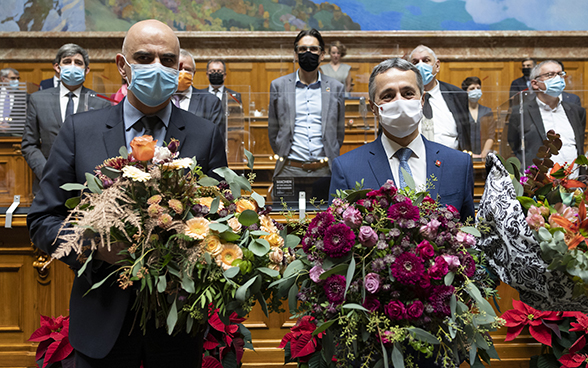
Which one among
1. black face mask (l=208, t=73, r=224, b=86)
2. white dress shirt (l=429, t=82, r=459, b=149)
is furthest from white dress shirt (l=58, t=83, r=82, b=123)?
white dress shirt (l=429, t=82, r=459, b=149)

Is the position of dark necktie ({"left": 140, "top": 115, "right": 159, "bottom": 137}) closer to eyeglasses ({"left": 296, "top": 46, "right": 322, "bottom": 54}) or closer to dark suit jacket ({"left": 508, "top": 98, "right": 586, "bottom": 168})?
eyeglasses ({"left": 296, "top": 46, "right": 322, "bottom": 54})

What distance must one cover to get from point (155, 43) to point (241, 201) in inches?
25.1

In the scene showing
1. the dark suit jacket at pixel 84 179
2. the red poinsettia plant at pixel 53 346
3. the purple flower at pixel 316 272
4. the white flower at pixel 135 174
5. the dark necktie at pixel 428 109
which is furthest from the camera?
the dark necktie at pixel 428 109

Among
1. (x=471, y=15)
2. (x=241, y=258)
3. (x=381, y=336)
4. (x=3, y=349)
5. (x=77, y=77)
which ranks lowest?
(x=3, y=349)

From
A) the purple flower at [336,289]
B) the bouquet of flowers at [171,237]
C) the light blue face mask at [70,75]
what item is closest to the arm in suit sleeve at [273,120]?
the light blue face mask at [70,75]

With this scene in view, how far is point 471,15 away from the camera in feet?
25.1

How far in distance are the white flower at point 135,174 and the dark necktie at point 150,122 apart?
1.37 feet

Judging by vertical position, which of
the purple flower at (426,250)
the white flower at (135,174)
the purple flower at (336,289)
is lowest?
the purple flower at (336,289)

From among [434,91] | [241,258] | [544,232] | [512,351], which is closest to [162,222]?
[241,258]

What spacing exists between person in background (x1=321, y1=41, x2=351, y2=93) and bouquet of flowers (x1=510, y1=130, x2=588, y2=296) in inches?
85.8

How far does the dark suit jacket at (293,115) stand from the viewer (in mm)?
3162

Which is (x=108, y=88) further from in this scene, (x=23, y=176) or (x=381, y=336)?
(x=381, y=336)

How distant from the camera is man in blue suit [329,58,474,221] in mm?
1652

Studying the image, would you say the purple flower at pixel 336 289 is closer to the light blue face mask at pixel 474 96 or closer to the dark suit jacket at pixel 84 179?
the dark suit jacket at pixel 84 179
